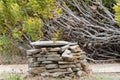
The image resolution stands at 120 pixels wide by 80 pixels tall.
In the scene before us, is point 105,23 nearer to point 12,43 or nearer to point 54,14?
point 54,14

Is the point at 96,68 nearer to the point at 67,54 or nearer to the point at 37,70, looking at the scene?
the point at 67,54

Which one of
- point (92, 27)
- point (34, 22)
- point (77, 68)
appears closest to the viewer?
point (77, 68)

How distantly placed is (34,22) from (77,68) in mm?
2437

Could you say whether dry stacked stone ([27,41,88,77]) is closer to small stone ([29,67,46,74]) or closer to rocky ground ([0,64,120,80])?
small stone ([29,67,46,74])

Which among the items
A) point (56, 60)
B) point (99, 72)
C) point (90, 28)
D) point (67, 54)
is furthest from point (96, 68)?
point (56, 60)

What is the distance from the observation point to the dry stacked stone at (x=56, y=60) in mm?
8773

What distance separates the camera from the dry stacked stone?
8.77 m

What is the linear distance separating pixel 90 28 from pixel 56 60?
3.19 metres

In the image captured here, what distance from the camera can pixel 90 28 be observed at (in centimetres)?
1180

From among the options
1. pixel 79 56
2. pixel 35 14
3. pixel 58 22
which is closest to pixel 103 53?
pixel 58 22

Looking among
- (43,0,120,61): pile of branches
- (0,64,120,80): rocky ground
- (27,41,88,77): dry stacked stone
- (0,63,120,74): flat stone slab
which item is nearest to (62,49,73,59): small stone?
(27,41,88,77): dry stacked stone

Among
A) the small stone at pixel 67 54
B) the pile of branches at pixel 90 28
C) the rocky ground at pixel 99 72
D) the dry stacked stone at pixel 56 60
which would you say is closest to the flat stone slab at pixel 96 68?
the rocky ground at pixel 99 72

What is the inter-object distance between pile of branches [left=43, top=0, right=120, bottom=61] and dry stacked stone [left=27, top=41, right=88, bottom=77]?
254 cm

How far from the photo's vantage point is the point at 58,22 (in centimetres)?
1198
